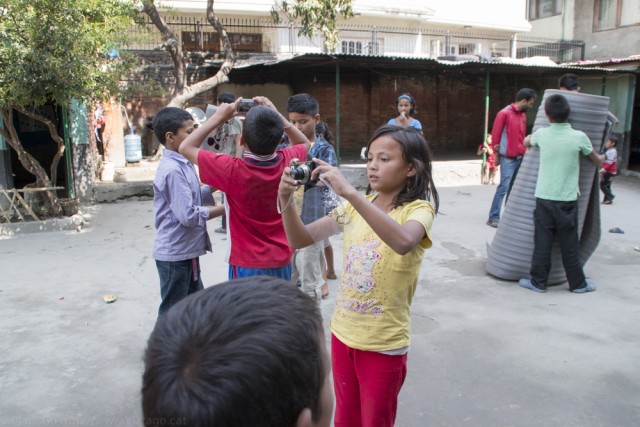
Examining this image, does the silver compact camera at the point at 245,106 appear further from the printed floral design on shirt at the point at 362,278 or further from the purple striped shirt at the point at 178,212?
the printed floral design on shirt at the point at 362,278

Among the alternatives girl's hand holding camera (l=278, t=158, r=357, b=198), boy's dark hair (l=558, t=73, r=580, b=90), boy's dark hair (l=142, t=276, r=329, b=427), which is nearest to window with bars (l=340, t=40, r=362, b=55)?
boy's dark hair (l=558, t=73, r=580, b=90)

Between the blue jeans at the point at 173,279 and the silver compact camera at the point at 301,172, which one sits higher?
the silver compact camera at the point at 301,172

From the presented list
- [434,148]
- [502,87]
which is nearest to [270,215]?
[434,148]

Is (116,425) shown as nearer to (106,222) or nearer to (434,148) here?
(106,222)

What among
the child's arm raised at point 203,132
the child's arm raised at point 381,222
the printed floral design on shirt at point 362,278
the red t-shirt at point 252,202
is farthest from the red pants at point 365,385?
the child's arm raised at point 203,132

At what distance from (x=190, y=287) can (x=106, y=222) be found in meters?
5.00

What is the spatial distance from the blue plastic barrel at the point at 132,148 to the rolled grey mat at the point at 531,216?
8310 millimetres

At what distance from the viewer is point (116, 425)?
278 cm

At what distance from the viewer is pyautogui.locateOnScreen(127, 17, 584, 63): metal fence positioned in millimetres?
14809

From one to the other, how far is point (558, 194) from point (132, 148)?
8.90 m

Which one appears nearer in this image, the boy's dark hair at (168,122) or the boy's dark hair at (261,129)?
the boy's dark hair at (261,129)

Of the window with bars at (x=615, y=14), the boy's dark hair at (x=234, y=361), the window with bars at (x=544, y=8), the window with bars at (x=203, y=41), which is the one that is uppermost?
the window with bars at (x=544, y=8)

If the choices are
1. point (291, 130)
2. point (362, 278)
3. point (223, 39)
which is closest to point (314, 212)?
point (291, 130)

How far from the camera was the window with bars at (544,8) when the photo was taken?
1894 centimetres
